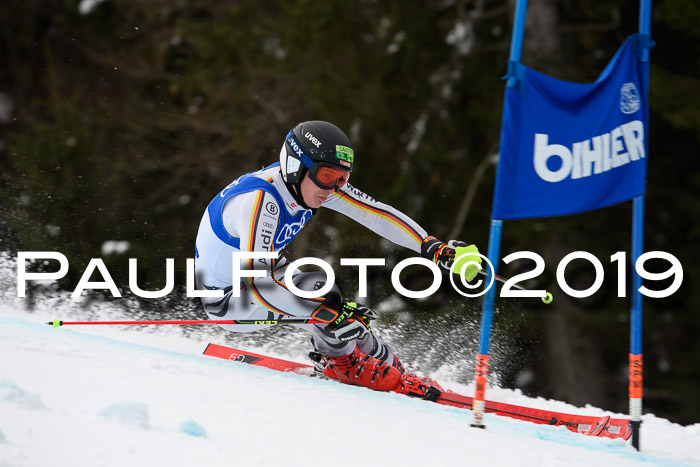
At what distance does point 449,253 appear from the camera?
4422mm

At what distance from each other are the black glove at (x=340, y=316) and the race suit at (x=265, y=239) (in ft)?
0.16

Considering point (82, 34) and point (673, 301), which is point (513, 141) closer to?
point (673, 301)

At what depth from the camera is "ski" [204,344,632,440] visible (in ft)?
13.6

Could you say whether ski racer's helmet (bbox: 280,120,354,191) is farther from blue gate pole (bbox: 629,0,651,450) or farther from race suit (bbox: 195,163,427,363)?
blue gate pole (bbox: 629,0,651,450)

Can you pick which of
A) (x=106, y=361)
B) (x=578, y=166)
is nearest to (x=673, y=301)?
(x=578, y=166)

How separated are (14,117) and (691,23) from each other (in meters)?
10.3

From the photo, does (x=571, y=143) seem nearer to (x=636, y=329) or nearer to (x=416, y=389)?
(x=636, y=329)

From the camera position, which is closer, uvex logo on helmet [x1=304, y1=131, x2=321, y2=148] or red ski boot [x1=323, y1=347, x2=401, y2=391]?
uvex logo on helmet [x1=304, y1=131, x2=321, y2=148]

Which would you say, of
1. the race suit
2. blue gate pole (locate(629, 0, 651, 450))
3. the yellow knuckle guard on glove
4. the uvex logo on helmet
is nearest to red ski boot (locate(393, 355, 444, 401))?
the race suit

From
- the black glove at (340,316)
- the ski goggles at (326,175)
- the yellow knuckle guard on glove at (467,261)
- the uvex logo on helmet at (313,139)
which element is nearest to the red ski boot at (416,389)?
the black glove at (340,316)

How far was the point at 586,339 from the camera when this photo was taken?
9.86 meters

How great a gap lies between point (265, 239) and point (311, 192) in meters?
0.46

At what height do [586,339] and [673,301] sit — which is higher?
[673,301]

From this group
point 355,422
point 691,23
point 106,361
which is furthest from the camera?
point 691,23
